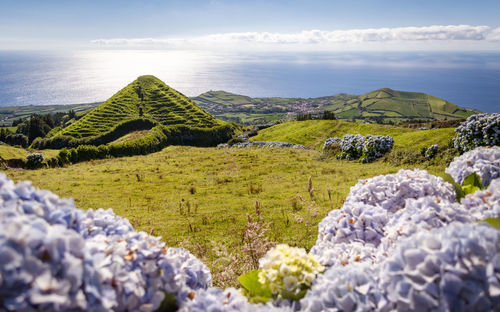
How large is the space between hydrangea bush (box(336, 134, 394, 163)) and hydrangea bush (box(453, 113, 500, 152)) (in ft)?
19.9

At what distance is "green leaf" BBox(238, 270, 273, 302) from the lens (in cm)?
325

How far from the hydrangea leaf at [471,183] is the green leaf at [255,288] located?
3.60 m

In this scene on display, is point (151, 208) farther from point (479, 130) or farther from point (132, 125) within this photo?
point (132, 125)

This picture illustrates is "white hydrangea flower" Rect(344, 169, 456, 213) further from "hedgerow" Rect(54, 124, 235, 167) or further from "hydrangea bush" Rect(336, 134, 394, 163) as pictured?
"hedgerow" Rect(54, 124, 235, 167)

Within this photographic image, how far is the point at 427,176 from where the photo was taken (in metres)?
4.34

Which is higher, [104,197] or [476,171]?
[476,171]

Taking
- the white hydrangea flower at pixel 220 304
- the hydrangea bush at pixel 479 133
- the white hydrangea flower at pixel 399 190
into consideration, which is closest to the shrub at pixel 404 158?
the hydrangea bush at pixel 479 133

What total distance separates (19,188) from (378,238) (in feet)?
14.1

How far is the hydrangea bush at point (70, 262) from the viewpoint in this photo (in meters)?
1.83

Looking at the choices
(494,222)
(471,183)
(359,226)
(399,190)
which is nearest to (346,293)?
(359,226)

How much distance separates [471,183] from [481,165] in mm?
328

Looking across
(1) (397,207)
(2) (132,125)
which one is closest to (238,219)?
(1) (397,207)

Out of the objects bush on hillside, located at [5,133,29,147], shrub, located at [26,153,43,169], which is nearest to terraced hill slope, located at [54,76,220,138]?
bush on hillside, located at [5,133,29,147]

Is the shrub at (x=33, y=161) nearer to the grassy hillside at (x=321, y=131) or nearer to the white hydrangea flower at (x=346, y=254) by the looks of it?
the white hydrangea flower at (x=346, y=254)
